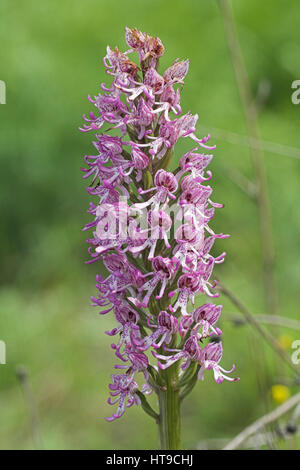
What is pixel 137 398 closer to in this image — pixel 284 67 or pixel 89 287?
pixel 89 287

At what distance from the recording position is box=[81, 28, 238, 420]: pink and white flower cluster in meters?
1.41

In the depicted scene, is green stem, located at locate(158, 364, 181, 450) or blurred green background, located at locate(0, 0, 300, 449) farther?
blurred green background, located at locate(0, 0, 300, 449)

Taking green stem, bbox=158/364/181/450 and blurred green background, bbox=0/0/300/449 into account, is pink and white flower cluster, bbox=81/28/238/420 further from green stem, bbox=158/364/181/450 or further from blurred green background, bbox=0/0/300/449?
blurred green background, bbox=0/0/300/449

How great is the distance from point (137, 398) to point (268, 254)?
1.58 metres

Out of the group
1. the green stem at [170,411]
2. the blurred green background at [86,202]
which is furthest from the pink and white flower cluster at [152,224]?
the blurred green background at [86,202]

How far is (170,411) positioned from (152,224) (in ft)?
1.72

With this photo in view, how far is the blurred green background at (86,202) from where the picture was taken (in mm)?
3838

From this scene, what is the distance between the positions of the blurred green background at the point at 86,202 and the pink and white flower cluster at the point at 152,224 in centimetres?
136

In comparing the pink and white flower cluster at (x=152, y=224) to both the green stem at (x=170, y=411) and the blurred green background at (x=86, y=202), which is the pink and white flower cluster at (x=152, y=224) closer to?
the green stem at (x=170, y=411)

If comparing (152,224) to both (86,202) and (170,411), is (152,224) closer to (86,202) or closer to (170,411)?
(170,411)

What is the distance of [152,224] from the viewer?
1.40 m

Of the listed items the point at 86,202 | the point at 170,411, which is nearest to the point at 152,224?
the point at 170,411

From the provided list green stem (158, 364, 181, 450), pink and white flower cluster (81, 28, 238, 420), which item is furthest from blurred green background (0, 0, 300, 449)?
green stem (158, 364, 181, 450)

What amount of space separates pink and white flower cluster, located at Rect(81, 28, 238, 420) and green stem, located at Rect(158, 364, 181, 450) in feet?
0.12
